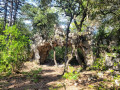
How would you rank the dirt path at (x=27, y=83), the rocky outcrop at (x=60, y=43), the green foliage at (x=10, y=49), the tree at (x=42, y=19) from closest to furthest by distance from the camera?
the dirt path at (x=27, y=83), the green foliage at (x=10, y=49), the rocky outcrop at (x=60, y=43), the tree at (x=42, y=19)

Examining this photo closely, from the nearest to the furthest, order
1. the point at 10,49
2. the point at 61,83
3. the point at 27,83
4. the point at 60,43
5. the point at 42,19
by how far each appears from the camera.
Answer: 1. the point at 61,83
2. the point at 27,83
3. the point at 10,49
4. the point at 60,43
5. the point at 42,19

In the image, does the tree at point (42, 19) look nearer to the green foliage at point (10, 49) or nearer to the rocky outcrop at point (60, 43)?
the rocky outcrop at point (60, 43)

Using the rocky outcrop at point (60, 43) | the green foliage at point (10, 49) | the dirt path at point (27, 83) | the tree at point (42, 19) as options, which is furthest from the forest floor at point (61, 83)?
the tree at point (42, 19)

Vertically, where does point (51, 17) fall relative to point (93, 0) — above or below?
above

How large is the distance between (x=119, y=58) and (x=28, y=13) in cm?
1250

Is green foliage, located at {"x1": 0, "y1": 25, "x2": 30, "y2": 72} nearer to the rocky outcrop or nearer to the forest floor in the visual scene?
the forest floor

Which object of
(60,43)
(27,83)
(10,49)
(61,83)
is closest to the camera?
(61,83)

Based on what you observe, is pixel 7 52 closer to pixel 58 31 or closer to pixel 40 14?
pixel 58 31

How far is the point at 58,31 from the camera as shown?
34.8ft

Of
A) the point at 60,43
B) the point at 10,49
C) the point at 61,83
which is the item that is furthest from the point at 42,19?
the point at 61,83

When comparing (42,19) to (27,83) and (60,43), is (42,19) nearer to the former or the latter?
(60,43)

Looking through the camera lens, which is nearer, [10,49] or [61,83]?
[61,83]

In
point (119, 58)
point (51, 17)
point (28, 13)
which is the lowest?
point (119, 58)

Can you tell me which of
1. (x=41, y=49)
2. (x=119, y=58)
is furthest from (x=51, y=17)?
(x=119, y=58)
